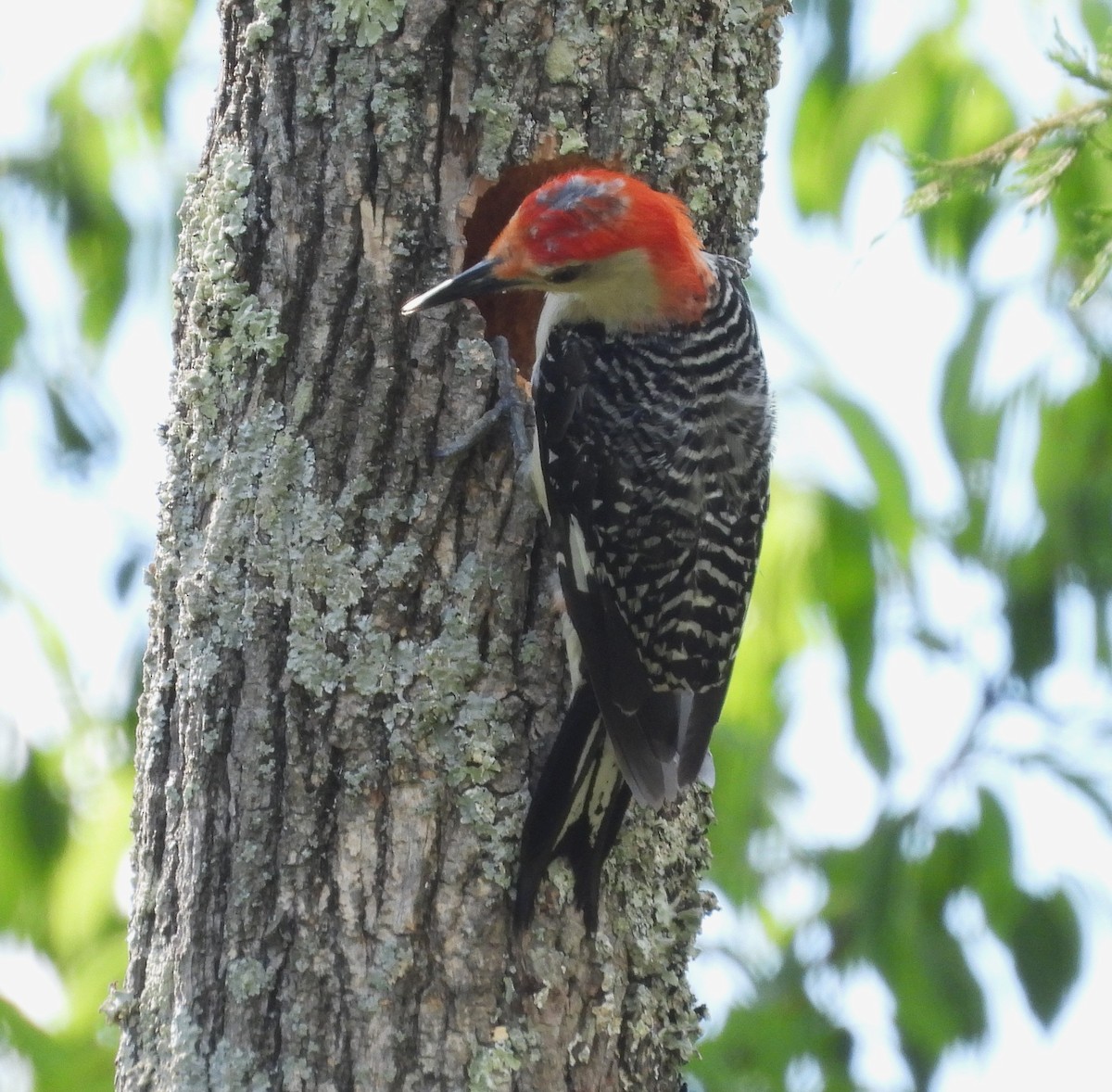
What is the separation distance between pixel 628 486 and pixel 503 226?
70 centimetres

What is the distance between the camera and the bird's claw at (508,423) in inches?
97.0

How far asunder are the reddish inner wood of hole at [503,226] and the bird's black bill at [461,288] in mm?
227

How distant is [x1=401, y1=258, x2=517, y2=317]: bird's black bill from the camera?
7.86 feet

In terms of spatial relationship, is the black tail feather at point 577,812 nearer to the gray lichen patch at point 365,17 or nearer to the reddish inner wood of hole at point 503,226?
the reddish inner wood of hole at point 503,226

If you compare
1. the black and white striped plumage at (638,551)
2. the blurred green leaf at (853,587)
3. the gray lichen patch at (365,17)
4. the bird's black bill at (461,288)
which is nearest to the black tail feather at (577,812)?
the black and white striped plumage at (638,551)

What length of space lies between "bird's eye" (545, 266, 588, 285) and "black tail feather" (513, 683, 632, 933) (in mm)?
791

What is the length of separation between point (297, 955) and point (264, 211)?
1.31m

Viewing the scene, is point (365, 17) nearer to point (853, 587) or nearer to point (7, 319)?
point (7, 319)

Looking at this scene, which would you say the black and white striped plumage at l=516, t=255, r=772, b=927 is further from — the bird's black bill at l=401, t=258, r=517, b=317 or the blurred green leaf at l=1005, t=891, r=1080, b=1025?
the blurred green leaf at l=1005, t=891, r=1080, b=1025

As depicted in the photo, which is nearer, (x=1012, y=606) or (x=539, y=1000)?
(x=539, y=1000)

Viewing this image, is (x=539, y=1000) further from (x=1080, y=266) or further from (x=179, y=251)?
(x=1080, y=266)

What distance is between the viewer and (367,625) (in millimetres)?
2391

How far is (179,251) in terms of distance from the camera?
8.80 feet

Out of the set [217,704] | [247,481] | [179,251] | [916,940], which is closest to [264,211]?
[179,251]
